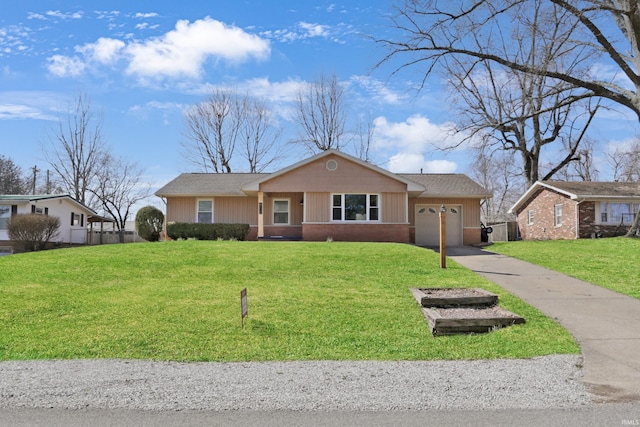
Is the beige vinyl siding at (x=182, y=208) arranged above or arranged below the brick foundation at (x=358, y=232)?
above

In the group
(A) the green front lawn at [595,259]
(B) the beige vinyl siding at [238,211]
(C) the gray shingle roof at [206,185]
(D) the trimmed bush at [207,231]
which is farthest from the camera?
(B) the beige vinyl siding at [238,211]

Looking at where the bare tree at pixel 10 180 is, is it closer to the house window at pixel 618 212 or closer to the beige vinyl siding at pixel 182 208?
the beige vinyl siding at pixel 182 208

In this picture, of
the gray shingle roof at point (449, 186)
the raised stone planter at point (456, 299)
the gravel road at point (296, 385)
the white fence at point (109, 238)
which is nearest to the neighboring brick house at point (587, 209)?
the gray shingle roof at point (449, 186)

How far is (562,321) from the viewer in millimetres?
8719

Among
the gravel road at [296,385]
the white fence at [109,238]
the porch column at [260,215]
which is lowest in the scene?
the gravel road at [296,385]

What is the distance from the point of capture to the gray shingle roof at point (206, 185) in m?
25.0

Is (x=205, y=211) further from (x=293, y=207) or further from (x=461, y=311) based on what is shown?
(x=461, y=311)

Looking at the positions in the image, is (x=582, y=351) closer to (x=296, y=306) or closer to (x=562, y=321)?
(x=562, y=321)

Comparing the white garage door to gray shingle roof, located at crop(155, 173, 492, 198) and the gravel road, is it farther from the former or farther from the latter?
the gravel road

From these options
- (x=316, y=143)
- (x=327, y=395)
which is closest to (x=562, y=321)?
(x=327, y=395)

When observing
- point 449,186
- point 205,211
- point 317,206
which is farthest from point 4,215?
point 449,186

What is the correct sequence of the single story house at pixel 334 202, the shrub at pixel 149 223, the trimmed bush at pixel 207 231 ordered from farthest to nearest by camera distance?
the shrub at pixel 149 223, the trimmed bush at pixel 207 231, the single story house at pixel 334 202

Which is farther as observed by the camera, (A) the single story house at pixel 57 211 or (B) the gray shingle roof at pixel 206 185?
(A) the single story house at pixel 57 211

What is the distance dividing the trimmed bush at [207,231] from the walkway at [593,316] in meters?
11.2
